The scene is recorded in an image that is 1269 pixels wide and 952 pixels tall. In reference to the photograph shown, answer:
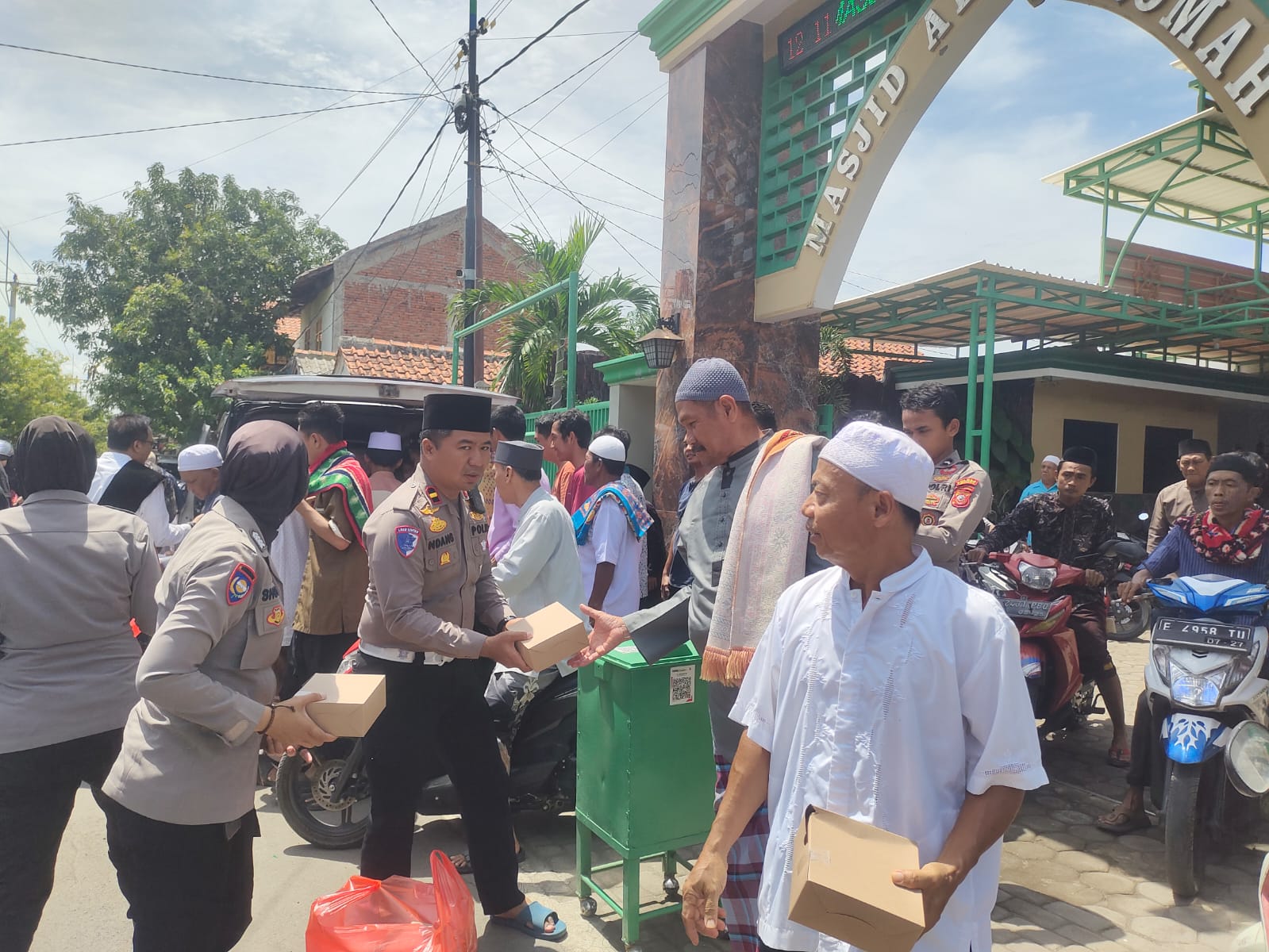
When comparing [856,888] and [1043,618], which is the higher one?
[856,888]

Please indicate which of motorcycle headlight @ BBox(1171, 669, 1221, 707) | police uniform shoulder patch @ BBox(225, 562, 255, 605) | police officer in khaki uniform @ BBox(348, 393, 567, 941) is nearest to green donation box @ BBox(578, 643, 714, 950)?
police officer in khaki uniform @ BBox(348, 393, 567, 941)

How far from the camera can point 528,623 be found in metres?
3.19

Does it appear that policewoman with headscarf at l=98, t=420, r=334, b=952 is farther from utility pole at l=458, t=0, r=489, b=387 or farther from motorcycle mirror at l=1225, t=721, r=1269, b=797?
utility pole at l=458, t=0, r=489, b=387

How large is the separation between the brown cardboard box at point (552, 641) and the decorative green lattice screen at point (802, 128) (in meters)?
5.13

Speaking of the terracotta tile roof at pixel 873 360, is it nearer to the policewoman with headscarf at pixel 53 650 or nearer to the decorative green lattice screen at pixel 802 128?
the decorative green lattice screen at pixel 802 128

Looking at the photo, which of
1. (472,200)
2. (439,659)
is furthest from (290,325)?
(439,659)

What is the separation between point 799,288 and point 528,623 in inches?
197

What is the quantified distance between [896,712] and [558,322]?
984cm

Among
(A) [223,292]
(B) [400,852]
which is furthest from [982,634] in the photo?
(A) [223,292]

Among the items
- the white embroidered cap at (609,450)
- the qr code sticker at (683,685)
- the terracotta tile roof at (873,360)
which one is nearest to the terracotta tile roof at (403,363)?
the terracotta tile roof at (873,360)

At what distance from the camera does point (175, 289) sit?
22.3 meters

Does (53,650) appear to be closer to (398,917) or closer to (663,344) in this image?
(398,917)

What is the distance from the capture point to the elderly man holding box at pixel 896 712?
1.71 m

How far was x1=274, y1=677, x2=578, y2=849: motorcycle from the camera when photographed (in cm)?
Result: 414
